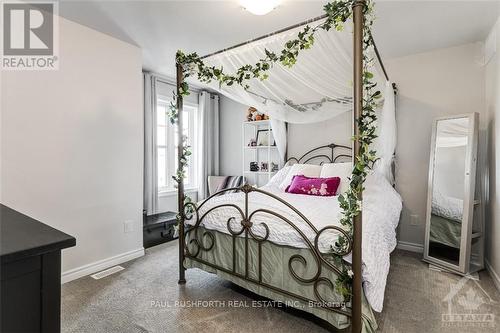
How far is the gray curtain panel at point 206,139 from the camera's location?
4.81 m

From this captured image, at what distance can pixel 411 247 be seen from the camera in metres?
3.39

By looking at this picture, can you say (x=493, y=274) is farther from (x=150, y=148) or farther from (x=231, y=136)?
(x=150, y=148)

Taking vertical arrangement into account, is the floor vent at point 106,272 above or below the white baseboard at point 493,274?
below

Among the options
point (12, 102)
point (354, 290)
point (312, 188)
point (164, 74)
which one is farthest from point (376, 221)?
point (164, 74)

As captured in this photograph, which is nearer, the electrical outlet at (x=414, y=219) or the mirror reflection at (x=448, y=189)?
the mirror reflection at (x=448, y=189)

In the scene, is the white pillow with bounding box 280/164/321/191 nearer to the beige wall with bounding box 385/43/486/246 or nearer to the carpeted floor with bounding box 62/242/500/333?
the beige wall with bounding box 385/43/486/246

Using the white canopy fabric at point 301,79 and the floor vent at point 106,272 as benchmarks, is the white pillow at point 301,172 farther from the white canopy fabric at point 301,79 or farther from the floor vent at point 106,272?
the floor vent at point 106,272

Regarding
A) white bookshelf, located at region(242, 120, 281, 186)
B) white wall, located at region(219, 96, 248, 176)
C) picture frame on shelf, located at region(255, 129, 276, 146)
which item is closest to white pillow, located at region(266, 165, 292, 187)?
white bookshelf, located at region(242, 120, 281, 186)

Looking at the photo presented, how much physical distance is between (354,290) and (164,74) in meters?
4.01

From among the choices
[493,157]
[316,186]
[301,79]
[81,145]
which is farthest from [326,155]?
[81,145]

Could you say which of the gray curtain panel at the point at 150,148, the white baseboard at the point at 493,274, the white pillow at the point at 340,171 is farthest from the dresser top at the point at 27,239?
the white baseboard at the point at 493,274

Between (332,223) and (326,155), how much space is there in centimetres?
226

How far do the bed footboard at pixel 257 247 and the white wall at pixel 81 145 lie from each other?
105 centimetres

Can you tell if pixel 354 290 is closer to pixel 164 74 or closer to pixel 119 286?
pixel 119 286
